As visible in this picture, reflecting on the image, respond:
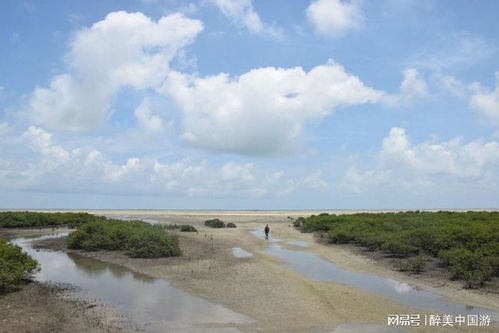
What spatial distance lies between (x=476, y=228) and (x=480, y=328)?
15964 mm

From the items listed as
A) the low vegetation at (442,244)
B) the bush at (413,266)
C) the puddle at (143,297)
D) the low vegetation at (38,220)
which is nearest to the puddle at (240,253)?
the puddle at (143,297)

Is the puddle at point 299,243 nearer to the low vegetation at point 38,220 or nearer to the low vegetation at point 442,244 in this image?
the low vegetation at point 442,244

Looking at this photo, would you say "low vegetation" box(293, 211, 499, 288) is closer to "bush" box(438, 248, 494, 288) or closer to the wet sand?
"bush" box(438, 248, 494, 288)

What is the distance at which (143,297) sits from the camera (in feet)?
55.9

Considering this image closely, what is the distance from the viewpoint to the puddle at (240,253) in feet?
95.9

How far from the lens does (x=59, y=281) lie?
797 inches

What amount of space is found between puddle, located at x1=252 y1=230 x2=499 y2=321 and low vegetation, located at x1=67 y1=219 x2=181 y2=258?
25.1ft

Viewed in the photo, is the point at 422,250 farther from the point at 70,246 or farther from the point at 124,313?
the point at 70,246

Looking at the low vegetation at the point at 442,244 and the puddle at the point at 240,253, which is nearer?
the low vegetation at the point at 442,244

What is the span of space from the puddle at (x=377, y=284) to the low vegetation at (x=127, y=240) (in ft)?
25.1

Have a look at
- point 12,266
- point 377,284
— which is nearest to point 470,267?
point 377,284

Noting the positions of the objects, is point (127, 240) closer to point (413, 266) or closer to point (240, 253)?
point (240, 253)

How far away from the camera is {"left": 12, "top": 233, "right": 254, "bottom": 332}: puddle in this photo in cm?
1352

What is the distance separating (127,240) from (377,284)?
702 inches
